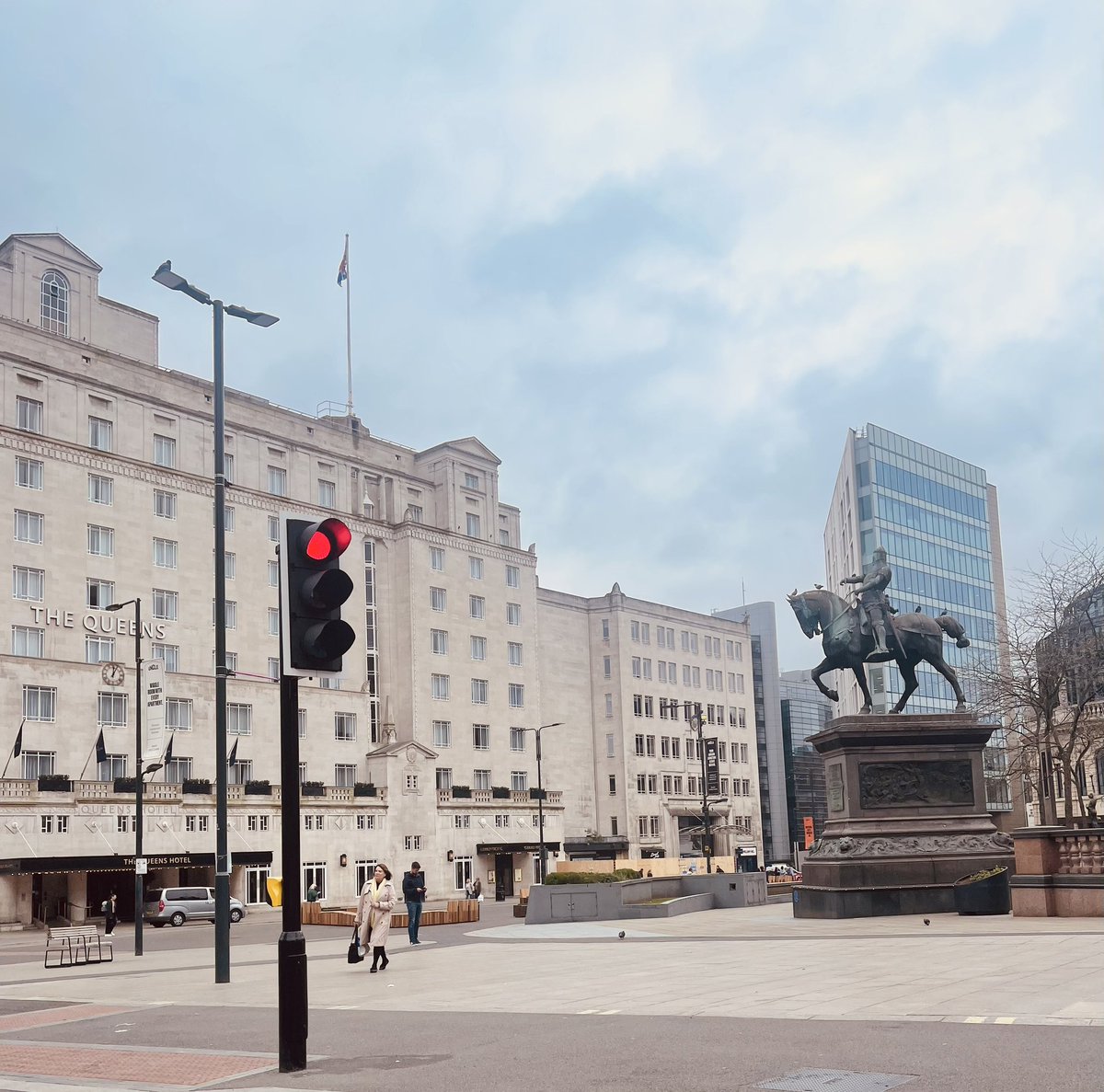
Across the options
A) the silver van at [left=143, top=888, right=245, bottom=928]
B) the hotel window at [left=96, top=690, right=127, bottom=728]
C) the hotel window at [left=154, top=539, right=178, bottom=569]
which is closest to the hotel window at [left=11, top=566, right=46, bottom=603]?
the hotel window at [left=96, top=690, right=127, bottom=728]

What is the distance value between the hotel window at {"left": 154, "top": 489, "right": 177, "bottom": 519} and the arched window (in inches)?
384

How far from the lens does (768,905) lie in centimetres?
4128

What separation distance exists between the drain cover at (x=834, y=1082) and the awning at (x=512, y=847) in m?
76.5

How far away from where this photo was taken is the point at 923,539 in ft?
344

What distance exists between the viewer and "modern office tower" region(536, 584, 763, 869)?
10688 cm

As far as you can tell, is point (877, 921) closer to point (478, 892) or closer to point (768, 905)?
point (768, 905)

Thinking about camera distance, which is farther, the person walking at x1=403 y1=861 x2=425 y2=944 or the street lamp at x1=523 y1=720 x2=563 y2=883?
the street lamp at x1=523 y1=720 x2=563 y2=883

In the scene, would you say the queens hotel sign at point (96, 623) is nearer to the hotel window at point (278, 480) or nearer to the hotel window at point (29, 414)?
the hotel window at point (29, 414)

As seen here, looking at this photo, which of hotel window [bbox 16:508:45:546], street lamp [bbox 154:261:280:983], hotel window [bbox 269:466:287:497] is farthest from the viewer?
hotel window [bbox 269:466:287:497]

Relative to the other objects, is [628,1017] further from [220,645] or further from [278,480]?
[278,480]

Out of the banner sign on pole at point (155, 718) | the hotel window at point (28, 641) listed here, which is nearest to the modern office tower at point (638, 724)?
the hotel window at point (28, 641)

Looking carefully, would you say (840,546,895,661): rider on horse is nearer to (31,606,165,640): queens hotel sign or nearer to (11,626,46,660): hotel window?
(31,606,165,640): queens hotel sign

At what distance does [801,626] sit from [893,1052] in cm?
2183

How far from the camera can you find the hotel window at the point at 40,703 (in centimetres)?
6216
